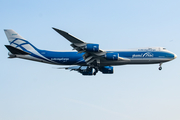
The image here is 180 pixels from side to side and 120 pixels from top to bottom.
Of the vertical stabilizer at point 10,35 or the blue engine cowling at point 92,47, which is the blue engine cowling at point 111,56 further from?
the vertical stabilizer at point 10,35

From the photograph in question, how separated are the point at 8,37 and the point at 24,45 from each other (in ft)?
11.8

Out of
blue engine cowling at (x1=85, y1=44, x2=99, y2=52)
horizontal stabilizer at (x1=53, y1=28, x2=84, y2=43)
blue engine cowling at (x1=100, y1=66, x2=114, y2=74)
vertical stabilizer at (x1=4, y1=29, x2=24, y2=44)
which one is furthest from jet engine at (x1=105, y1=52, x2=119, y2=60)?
vertical stabilizer at (x1=4, y1=29, x2=24, y2=44)

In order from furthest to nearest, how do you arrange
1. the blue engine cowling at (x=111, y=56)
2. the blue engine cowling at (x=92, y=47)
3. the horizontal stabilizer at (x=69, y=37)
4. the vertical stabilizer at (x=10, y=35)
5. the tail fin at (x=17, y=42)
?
the vertical stabilizer at (x=10, y=35) → the tail fin at (x=17, y=42) → the blue engine cowling at (x=111, y=56) → the blue engine cowling at (x=92, y=47) → the horizontal stabilizer at (x=69, y=37)

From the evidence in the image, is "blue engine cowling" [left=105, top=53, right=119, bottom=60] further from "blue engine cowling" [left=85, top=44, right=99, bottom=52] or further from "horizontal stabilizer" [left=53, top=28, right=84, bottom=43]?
"horizontal stabilizer" [left=53, top=28, right=84, bottom=43]

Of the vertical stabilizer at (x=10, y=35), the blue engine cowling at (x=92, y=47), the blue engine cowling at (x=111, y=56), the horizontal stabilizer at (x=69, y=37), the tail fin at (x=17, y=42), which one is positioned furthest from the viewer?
the vertical stabilizer at (x=10, y=35)

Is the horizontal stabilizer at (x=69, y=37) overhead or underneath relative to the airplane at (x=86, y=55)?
overhead

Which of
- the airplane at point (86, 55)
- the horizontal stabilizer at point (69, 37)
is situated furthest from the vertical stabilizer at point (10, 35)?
the horizontal stabilizer at point (69, 37)

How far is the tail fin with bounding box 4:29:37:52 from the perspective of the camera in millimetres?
49031

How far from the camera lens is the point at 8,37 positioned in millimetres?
49219

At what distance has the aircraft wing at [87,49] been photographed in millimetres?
38581

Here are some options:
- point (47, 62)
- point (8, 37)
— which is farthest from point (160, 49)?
point (8, 37)

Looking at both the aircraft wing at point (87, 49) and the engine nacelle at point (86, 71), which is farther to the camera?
the engine nacelle at point (86, 71)

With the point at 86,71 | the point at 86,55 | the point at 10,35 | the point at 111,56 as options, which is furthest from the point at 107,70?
the point at 10,35

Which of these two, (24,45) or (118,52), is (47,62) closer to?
(24,45)
